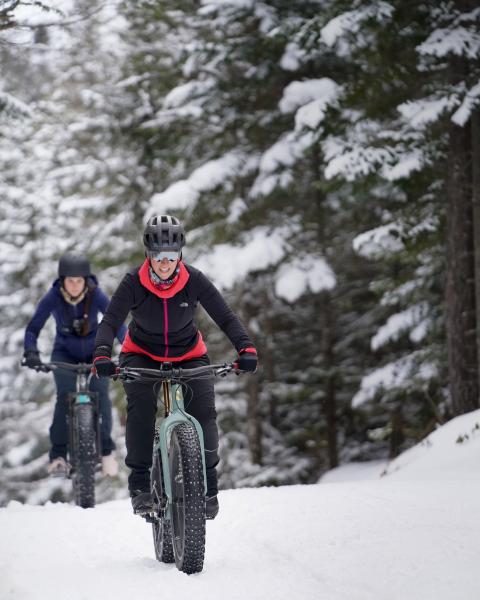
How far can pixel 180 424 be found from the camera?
5555 mm

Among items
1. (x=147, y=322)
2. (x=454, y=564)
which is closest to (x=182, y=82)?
(x=147, y=322)

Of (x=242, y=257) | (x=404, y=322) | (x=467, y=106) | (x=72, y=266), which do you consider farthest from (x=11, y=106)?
(x=404, y=322)

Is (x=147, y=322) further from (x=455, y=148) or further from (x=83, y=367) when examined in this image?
(x=455, y=148)

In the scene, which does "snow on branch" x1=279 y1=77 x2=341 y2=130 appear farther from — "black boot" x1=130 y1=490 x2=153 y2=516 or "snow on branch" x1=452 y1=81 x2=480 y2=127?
"black boot" x1=130 y1=490 x2=153 y2=516

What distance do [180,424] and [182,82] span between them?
1460 cm

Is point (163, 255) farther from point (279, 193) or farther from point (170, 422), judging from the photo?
point (279, 193)

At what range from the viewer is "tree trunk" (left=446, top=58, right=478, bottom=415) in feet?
40.7

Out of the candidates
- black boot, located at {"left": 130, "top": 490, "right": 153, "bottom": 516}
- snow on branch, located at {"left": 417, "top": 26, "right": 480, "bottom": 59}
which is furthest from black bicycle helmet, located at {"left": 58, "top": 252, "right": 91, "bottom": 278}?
snow on branch, located at {"left": 417, "top": 26, "right": 480, "bottom": 59}

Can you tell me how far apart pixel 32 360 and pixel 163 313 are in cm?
331

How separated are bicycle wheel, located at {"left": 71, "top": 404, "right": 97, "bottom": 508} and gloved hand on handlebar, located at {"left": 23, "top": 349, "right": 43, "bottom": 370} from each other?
2.59 feet

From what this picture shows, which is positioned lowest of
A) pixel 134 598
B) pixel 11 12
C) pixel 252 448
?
pixel 252 448

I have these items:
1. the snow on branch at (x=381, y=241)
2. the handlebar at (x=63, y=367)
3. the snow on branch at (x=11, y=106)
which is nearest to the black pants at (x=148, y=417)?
the handlebar at (x=63, y=367)

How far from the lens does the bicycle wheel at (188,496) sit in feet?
17.2

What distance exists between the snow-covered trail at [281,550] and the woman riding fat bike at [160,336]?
24.4 inches
